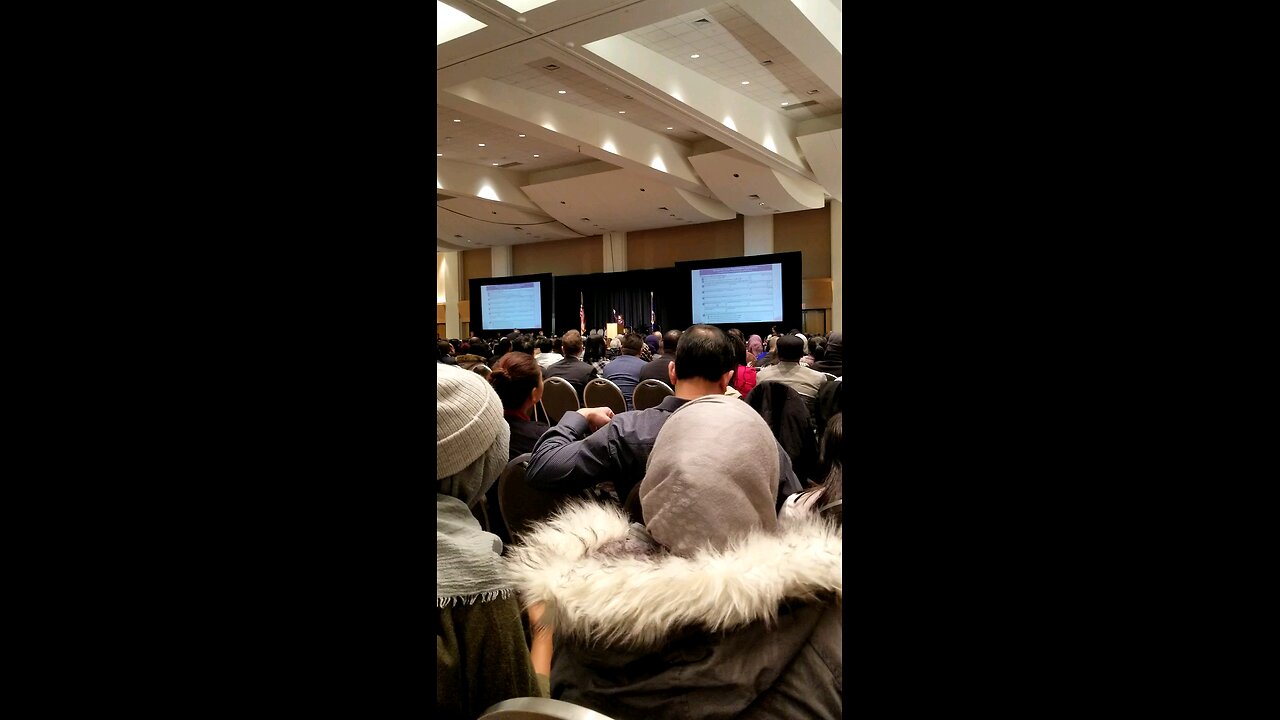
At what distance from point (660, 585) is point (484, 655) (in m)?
0.43

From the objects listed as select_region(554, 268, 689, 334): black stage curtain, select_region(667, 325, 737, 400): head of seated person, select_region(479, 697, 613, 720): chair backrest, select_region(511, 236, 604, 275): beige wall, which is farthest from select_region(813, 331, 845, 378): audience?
select_region(511, 236, 604, 275): beige wall

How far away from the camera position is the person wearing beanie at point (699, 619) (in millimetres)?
991

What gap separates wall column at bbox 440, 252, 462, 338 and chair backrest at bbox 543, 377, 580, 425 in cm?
1580

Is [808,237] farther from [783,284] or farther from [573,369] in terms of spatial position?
[573,369]

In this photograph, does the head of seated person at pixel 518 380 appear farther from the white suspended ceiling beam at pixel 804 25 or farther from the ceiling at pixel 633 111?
the white suspended ceiling beam at pixel 804 25

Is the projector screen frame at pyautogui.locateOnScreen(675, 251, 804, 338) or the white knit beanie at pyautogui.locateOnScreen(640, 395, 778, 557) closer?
the white knit beanie at pyautogui.locateOnScreen(640, 395, 778, 557)

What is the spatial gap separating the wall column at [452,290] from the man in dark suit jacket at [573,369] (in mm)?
15306

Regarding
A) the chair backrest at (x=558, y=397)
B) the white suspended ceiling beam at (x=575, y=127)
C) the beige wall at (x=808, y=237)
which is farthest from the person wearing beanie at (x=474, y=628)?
the beige wall at (x=808, y=237)

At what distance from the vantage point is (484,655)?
1.26 metres

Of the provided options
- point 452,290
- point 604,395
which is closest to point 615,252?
point 452,290

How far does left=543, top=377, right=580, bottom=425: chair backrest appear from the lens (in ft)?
15.2

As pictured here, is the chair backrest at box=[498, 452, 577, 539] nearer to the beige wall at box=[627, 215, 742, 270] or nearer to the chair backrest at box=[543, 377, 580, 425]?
the chair backrest at box=[543, 377, 580, 425]
